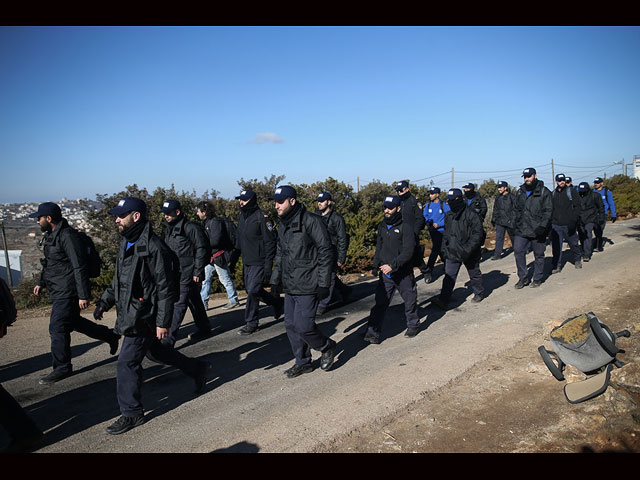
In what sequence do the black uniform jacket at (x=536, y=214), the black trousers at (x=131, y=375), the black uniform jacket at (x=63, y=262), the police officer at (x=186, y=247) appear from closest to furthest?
the black trousers at (x=131, y=375)
the black uniform jacket at (x=63, y=262)
the police officer at (x=186, y=247)
the black uniform jacket at (x=536, y=214)

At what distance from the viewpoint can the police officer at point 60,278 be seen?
5.48 meters

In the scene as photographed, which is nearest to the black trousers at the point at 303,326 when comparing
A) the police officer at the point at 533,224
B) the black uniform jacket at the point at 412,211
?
the black uniform jacket at the point at 412,211

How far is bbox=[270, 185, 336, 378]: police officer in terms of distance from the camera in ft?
16.9

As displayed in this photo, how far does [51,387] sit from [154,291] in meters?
2.25

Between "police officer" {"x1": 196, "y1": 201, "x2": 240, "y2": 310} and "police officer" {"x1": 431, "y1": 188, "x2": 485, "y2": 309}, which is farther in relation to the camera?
"police officer" {"x1": 196, "y1": 201, "x2": 240, "y2": 310}

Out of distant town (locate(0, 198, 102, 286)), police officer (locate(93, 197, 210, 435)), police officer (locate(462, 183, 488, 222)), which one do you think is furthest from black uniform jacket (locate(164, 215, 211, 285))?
police officer (locate(462, 183, 488, 222))

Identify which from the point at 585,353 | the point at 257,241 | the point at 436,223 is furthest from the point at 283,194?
the point at 436,223

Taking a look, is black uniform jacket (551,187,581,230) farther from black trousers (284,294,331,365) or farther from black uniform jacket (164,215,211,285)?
black uniform jacket (164,215,211,285)

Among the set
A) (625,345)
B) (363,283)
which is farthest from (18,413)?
(363,283)

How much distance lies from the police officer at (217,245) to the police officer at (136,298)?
3107 mm

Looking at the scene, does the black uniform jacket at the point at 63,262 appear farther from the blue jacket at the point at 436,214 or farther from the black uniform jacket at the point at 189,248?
the blue jacket at the point at 436,214

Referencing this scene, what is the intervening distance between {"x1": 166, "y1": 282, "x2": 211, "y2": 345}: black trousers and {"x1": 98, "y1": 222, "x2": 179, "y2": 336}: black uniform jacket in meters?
1.88

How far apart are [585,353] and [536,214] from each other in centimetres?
453
